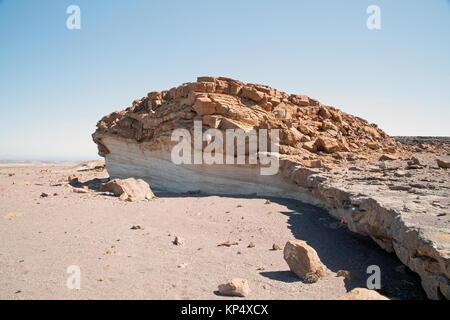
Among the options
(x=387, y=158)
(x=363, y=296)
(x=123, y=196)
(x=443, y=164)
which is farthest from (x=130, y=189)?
(x=443, y=164)

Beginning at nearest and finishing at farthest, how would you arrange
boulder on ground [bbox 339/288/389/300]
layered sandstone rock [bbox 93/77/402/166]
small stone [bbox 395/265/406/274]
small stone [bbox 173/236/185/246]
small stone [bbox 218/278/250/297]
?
boulder on ground [bbox 339/288/389/300], small stone [bbox 218/278/250/297], small stone [bbox 395/265/406/274], small stone [bbox 173/236/185/246], layered sandstone rock [bbox 93/77/402/166]

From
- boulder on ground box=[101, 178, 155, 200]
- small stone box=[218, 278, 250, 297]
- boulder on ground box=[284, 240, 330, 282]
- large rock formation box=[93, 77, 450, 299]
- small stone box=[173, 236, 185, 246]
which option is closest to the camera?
small stone box=[218, 278, 250, 297]

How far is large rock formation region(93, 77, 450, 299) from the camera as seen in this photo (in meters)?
8.03

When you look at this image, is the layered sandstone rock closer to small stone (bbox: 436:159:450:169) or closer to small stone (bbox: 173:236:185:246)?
small stone (bbox: 436:159:450:169)

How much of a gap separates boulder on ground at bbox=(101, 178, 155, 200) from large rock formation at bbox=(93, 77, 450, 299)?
1810mm

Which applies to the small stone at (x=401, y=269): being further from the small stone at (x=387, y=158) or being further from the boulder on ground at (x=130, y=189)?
the boulder on ground at (x=130, y=189)

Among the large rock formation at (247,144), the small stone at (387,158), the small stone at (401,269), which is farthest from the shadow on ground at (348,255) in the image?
the small stone at (387,158)

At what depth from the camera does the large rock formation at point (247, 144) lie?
8.03 m

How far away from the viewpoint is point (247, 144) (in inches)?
384

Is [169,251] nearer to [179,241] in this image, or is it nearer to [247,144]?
[179,241]

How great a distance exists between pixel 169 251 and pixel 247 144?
5810 millimetres

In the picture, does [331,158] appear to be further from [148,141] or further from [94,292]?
[94,292]

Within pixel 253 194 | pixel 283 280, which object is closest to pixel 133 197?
pixel 253 194

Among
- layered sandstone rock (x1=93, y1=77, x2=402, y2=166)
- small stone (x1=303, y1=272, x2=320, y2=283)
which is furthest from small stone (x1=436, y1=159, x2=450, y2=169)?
small stone (x1=303, y1=272, x2=320, y2=283)
